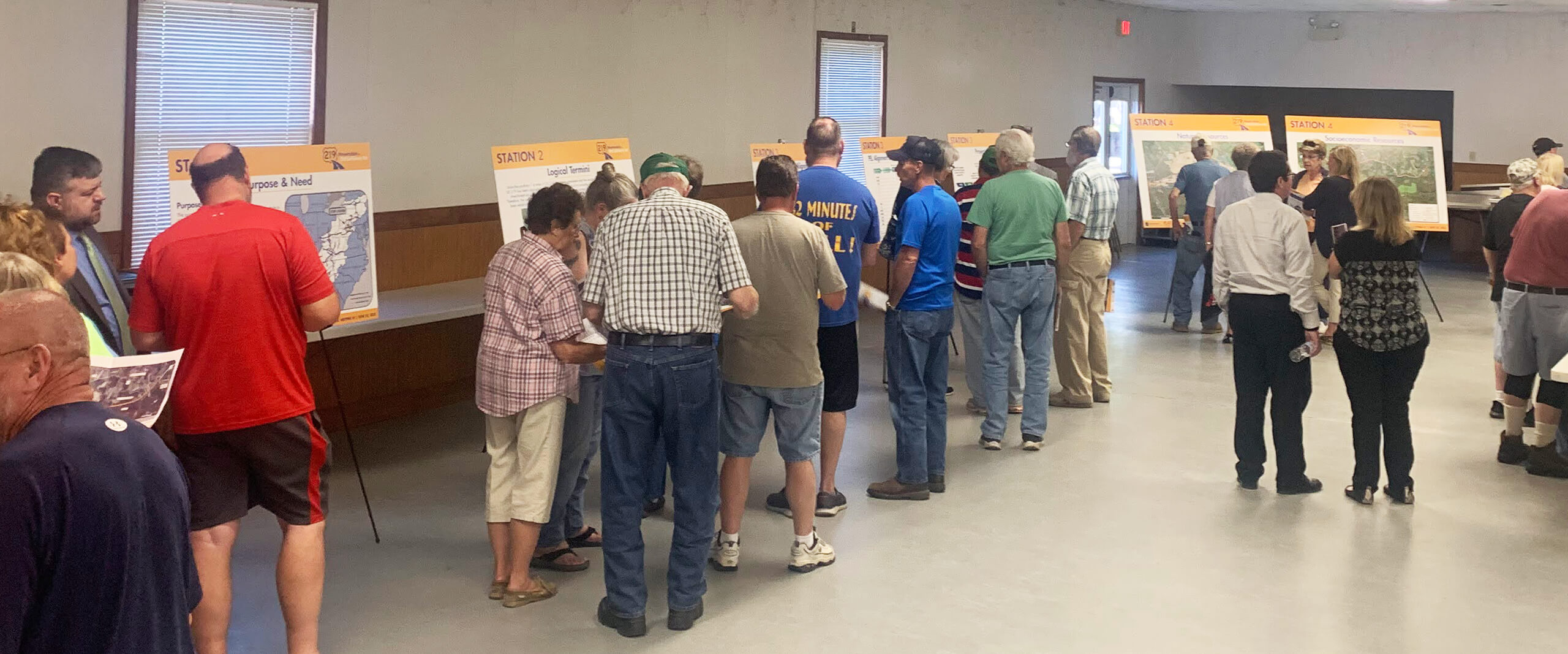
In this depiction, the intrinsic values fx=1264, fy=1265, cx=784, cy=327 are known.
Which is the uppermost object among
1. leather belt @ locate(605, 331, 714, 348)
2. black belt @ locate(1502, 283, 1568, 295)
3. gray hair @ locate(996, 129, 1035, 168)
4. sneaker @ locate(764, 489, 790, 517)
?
gray hair @ locate(996, 129, 1035, 168)

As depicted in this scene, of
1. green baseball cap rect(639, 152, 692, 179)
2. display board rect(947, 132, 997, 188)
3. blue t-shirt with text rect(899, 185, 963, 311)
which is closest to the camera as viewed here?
green baseball cap rect(639, 152, 692, 179)

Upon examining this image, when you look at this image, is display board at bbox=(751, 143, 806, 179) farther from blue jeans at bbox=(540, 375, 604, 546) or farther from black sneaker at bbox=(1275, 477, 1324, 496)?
blue jeans at bbox=(540, 375, 604, 546)

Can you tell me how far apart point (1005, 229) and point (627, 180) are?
2.08 m

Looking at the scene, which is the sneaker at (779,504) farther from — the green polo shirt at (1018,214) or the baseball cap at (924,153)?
the green polo shirt at (1018,214)

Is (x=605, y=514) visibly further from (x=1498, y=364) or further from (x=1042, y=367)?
(x=1498, y=364)

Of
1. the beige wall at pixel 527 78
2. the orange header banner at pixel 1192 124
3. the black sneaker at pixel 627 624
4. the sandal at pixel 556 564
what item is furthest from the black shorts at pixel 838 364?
the orange header banner at pixel 1192 124

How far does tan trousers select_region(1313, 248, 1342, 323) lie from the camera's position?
8477 millimetres

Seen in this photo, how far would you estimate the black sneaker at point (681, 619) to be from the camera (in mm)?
4039

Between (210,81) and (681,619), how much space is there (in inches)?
138

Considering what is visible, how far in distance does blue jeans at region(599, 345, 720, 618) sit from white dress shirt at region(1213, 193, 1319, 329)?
2.56 m

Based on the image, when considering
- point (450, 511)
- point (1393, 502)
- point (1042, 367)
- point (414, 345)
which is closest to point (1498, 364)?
point (1393, 502)

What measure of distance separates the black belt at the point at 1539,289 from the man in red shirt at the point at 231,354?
209 inches

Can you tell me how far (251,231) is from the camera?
3287 mm

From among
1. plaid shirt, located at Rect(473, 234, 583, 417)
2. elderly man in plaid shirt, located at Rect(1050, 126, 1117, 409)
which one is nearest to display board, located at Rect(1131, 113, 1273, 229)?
elderly man in plaid shirt, located at Rect(1050, 126, 1117, 409)
